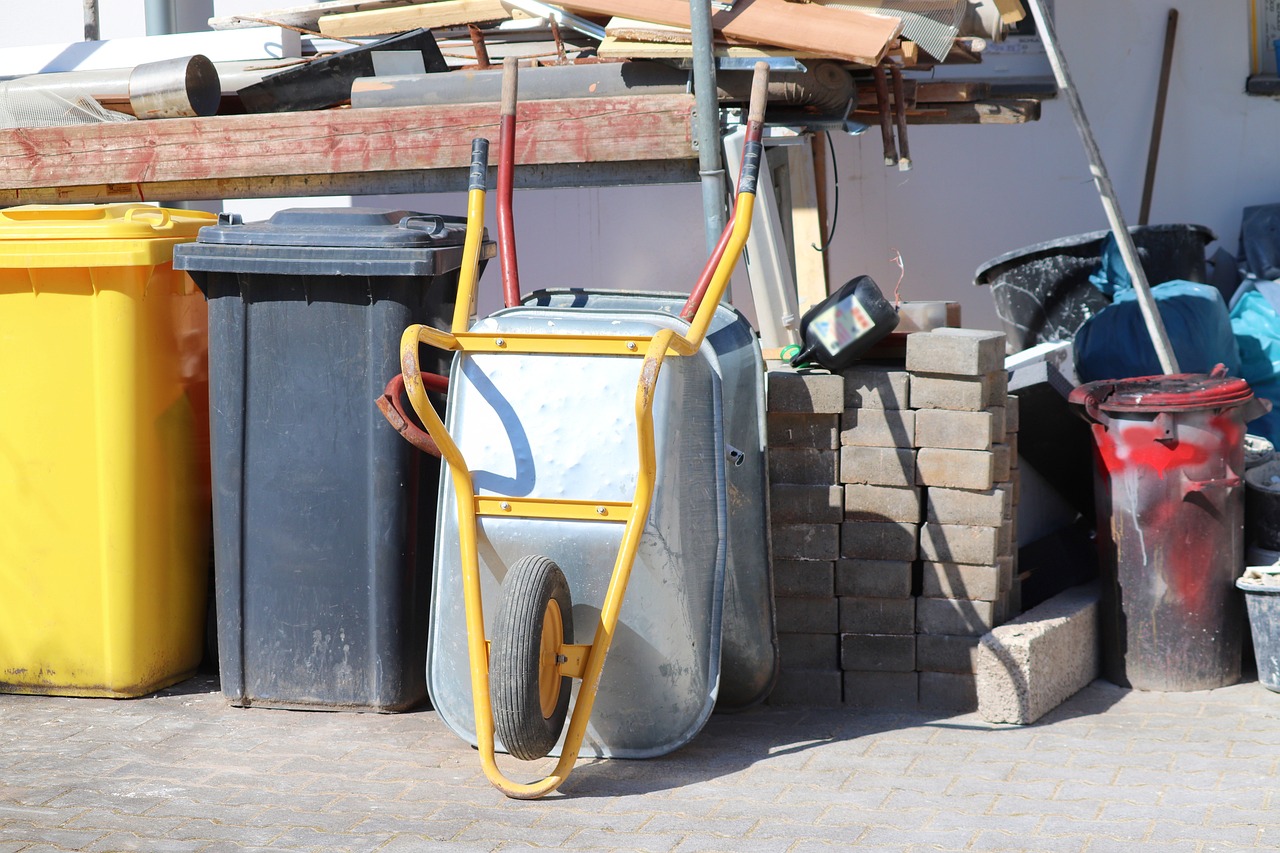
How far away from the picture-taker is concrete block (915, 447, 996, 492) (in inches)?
161

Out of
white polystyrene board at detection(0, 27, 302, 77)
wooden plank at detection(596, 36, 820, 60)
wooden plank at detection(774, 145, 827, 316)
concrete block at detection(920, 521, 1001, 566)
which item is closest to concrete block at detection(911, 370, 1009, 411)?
concrete block at detection(920, 521, 1001, 566)

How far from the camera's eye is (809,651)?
430cm

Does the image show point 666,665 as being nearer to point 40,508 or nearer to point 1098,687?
point 1098,687

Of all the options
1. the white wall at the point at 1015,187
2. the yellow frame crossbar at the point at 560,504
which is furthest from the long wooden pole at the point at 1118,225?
the white wall at the point at 1015,187

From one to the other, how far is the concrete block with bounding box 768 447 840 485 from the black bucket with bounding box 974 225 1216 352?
2.29 meters

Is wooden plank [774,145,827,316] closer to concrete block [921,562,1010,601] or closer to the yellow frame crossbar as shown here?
concrete block [921,562,1010,601]

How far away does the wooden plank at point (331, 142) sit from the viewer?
456cm

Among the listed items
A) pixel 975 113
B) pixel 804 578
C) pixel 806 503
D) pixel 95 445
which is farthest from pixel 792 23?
pixel 95 445

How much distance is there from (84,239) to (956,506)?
2755 millimetres

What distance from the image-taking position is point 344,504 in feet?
13.4

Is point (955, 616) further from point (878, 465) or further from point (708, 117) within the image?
point (708, 117)

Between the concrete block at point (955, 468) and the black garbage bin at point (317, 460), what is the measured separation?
149 centimetres

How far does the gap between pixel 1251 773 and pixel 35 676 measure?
3611 millimetres

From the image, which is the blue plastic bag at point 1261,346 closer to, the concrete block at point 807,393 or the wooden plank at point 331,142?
the concrete block at point 807,393
